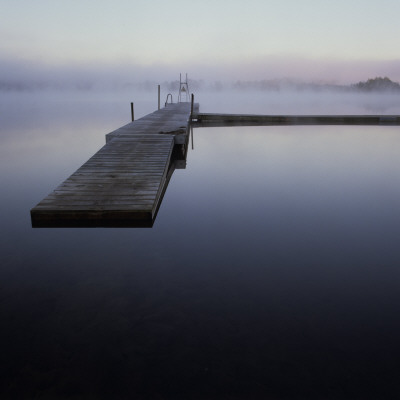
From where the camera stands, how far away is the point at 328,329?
3232 millimetres

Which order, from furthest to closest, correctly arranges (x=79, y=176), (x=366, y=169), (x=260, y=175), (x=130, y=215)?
(x=366, y=169) → (x=260, y=175) → (x=79, y=176) → (x=130, y=215)

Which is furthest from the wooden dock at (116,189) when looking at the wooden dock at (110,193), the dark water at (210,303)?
the dark water at (210,303)

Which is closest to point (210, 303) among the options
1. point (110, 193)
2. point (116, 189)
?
point (110, 193)

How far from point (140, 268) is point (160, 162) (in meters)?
3.98

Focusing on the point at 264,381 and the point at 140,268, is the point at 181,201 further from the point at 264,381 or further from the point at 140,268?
the point at 264,381

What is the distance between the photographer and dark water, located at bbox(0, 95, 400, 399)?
8.66 ft

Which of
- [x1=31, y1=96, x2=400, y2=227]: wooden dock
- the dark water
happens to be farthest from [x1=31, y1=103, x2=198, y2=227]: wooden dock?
the dark water

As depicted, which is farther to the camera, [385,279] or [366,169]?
[366,169]

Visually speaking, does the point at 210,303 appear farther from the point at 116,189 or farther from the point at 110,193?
the point at 116,189

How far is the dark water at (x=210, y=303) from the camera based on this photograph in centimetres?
264

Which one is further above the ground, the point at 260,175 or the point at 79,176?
the point at 79,176

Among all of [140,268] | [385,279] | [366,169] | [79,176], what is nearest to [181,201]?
[79,176]

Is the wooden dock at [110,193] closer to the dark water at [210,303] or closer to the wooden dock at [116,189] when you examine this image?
the wooden dock at [116,189]

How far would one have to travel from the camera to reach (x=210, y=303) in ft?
11.9
